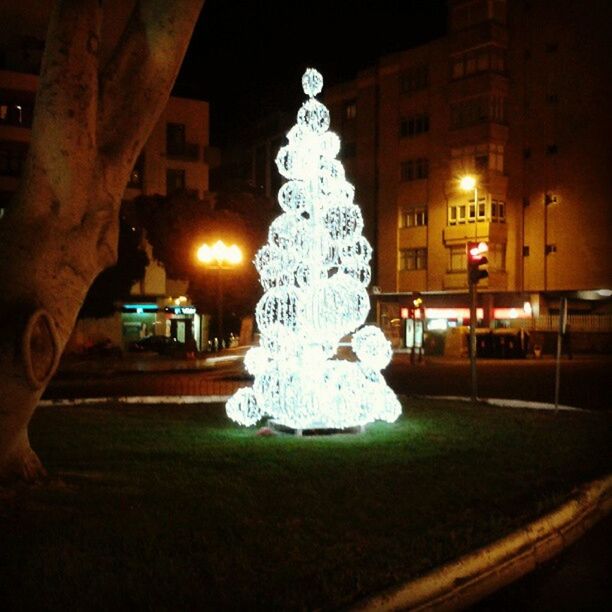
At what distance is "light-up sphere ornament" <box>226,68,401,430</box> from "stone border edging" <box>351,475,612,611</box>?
4.26 metres

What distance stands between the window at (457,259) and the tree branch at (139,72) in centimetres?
4162

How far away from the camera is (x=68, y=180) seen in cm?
702

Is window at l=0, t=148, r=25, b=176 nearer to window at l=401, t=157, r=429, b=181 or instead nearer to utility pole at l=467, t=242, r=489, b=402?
window at l=401, t=157, r=429, b=181

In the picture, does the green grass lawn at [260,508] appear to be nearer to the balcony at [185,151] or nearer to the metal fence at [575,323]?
the metal fence at [575,323]

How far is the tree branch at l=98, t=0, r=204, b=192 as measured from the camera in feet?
24.0

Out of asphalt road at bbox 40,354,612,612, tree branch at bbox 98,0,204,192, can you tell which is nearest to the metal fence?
asphalt road at bbox 40,354,612,612

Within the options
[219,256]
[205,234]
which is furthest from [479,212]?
[219,256]

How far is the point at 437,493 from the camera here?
766 centimetres

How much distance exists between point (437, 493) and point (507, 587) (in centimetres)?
195

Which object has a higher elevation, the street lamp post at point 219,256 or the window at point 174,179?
the window at point 174,179

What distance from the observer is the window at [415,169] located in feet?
168

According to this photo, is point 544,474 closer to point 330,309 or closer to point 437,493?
point 437,493

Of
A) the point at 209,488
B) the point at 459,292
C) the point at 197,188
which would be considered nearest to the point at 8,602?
the point at 209,488

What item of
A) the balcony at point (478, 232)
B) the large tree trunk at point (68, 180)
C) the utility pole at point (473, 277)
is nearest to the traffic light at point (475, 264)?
the utility pole at point (473, 277)
